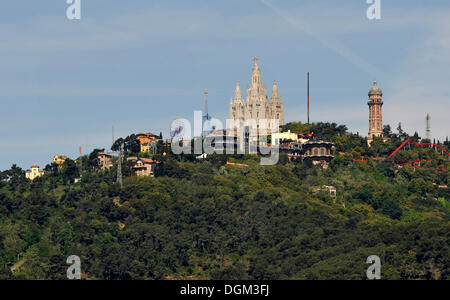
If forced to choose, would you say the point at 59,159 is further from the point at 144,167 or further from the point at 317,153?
the point at 317,153

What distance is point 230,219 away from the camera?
478ft

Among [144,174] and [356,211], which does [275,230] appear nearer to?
[356,211]

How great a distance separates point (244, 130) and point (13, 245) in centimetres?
5830

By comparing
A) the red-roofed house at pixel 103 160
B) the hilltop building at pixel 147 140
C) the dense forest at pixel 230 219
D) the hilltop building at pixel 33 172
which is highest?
the hilltop building at pixel 147 140

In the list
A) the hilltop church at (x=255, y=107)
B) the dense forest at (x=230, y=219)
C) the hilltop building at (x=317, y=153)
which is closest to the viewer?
the dense forest at (x=230, y=219)

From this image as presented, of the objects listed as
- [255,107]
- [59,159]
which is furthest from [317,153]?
[59,159]

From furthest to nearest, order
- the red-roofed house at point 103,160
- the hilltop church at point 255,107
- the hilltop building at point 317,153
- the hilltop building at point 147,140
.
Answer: the hilltop church at point 255,107 → the hilltop building at point 147,140 → the red-roofed house at point 103,160 → the hilltop building at point 317,153

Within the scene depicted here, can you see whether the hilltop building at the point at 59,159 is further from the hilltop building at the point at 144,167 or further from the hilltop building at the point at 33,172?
the hilltop building at the point at 144,167

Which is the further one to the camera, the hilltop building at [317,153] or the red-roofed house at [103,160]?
the red-roofed house at [103,160]

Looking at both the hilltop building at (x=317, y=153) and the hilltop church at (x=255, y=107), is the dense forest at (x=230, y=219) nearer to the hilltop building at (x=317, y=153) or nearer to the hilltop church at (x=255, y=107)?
the hilltop building at (x=317, y=153)

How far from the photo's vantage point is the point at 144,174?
166875mm

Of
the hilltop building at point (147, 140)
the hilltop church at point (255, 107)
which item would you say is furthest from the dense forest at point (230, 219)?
the hilltop church at point (255, 107)

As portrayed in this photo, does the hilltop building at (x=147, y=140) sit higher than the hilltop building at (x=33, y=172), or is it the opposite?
the hilltop building at (x=147, y=140)

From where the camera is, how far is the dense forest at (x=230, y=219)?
→ 130m
